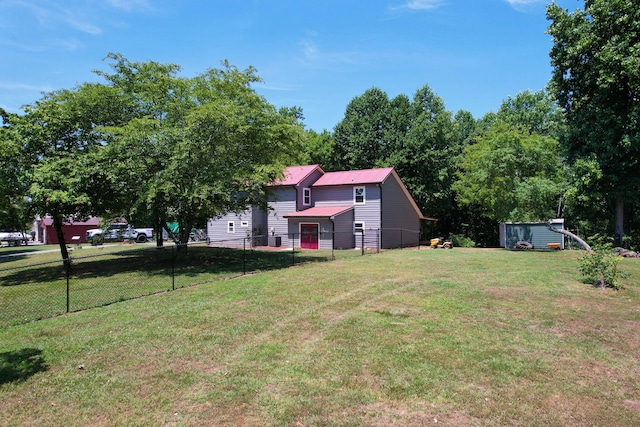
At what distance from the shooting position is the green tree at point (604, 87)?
63.7ft

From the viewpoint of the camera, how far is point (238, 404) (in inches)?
170

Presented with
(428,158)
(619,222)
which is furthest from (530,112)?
(619,222)

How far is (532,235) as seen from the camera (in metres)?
26.7

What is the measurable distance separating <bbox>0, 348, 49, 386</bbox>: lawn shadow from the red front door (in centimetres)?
2160

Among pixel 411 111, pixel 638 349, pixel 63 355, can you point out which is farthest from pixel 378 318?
pixel 411 111

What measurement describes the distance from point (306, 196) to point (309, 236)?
149 inches

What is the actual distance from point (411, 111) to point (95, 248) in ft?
101

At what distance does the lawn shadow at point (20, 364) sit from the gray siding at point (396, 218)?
2305 cm

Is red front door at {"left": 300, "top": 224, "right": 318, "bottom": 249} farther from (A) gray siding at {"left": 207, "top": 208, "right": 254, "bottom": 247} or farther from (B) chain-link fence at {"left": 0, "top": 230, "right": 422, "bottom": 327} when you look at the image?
(B) chain-link fence at {"left": 0, "top": 230, "right": 422, "bottom": 327}

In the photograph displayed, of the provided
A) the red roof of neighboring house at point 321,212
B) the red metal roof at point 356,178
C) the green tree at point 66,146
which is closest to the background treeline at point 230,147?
the green tree at point 66,146

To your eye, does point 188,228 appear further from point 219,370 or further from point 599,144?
point 599,144

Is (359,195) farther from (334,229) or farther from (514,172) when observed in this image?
(514,172)

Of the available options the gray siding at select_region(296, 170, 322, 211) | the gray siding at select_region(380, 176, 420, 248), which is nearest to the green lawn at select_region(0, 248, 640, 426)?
the gray siding at select_region(380, 176, 420, 248)

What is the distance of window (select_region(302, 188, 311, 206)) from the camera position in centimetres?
2997
